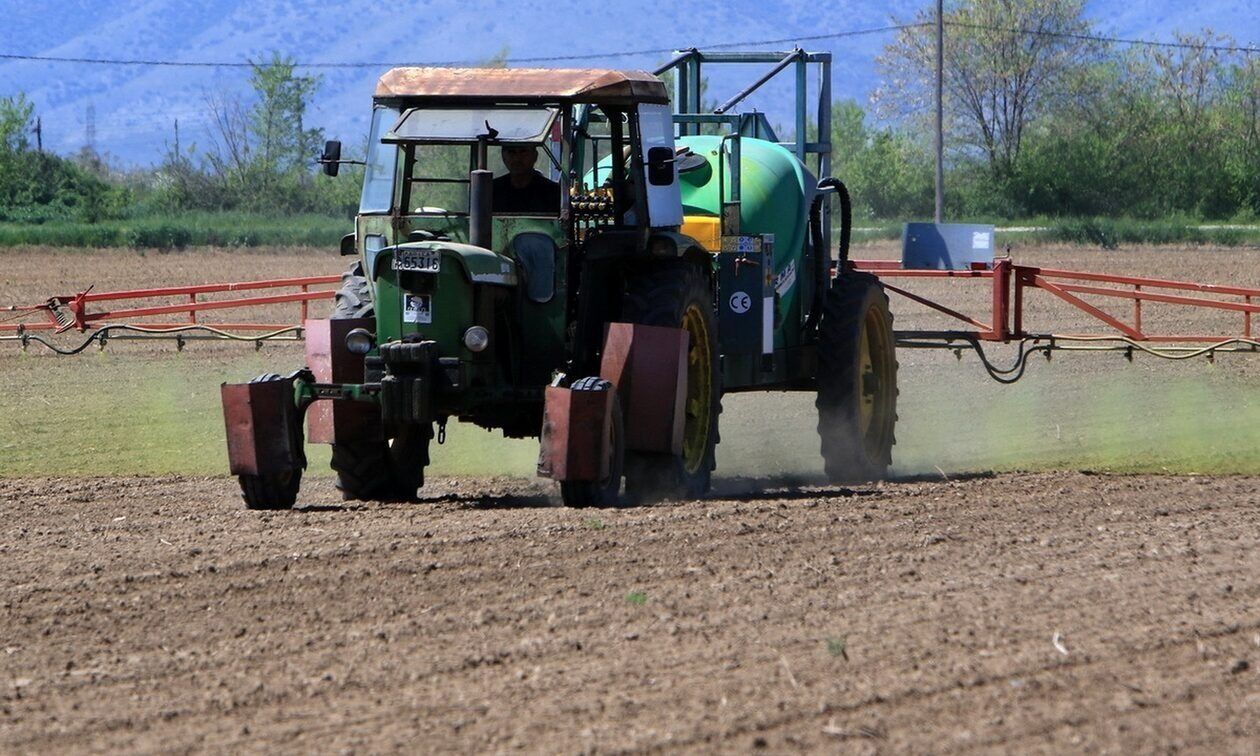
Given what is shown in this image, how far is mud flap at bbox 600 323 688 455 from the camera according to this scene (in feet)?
31.9

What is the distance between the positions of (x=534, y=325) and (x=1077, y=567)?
336 cm

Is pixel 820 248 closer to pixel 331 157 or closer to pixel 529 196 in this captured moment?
pixel 529 196

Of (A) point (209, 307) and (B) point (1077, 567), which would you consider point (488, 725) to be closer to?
(B) point (1077, 567)

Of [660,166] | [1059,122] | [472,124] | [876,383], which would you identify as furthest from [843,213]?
[1059,122]

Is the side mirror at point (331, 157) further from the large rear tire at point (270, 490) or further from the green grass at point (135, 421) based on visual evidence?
the green grass at point (135, 421)

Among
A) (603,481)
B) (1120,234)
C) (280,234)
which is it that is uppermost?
(280,234)

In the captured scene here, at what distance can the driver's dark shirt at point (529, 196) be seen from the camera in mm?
9898

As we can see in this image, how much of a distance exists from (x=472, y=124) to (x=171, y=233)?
37.6 metres

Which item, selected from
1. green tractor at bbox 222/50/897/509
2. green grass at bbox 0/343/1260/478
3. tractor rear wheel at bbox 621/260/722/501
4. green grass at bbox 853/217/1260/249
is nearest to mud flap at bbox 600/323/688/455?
green tractor at bbox 222/50/897/509

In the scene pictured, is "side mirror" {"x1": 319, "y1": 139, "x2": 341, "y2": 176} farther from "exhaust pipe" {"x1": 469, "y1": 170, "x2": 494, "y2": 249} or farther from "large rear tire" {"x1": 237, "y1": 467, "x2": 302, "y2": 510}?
"large rear tire" {"x1": 237, "y1": 467, "x2": 302, "y2": 510}

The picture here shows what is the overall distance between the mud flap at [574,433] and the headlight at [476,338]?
45 cm

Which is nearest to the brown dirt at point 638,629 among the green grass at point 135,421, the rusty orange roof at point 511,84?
the rusty orange roof at point 511,84

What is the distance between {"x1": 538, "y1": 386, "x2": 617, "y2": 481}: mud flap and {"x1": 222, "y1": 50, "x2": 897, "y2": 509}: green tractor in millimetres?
10

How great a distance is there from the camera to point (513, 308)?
9.84 m
